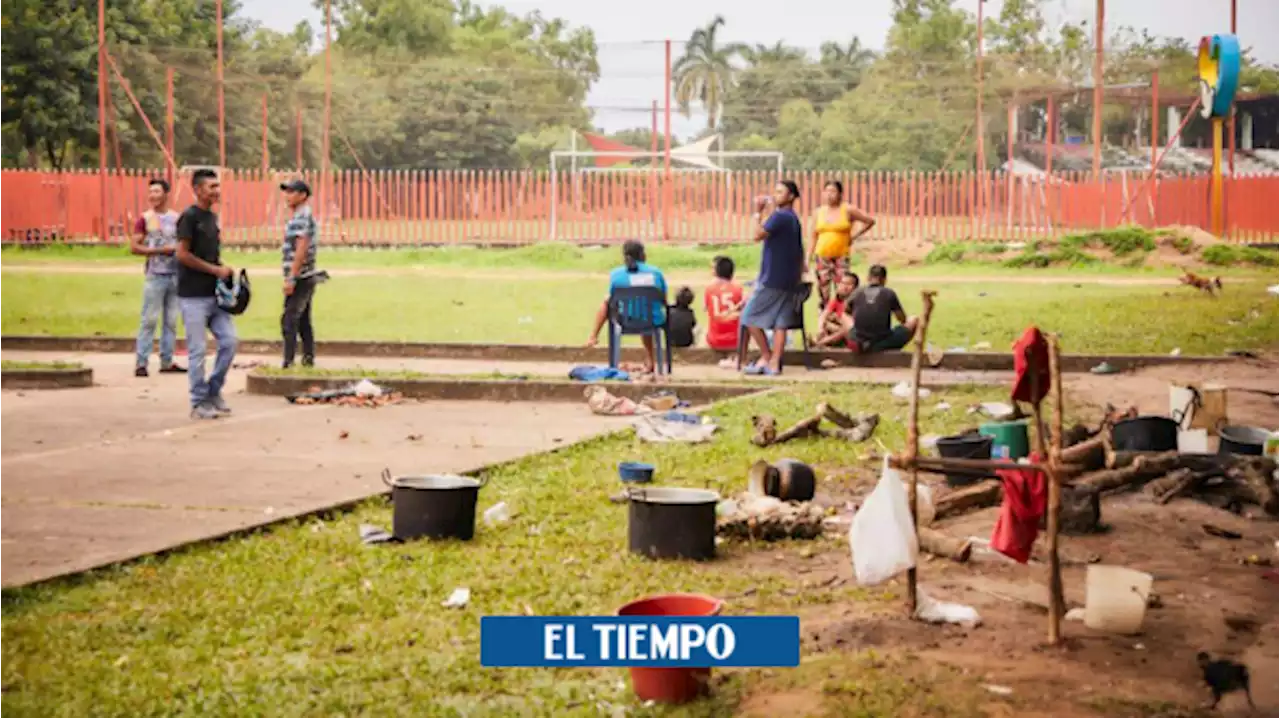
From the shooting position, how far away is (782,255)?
51.0 feet

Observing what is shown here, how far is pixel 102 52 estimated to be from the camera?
3809 centimetres

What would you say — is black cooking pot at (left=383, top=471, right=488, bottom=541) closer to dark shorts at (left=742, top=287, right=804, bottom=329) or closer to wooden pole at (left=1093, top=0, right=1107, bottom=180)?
dark shorts at (left=742, top=287, right=804, bottom=329)

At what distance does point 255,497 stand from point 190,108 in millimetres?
44212

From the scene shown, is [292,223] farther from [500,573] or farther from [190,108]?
[190,108]

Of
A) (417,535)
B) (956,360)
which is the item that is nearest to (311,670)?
(417,535)

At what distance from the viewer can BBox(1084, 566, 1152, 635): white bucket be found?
5.88 m

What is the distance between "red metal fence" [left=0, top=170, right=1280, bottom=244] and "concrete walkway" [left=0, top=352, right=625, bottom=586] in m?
24.4

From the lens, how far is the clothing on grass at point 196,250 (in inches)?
485

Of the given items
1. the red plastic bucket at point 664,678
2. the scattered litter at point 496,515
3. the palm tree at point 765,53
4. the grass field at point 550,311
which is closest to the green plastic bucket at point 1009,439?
the scattered litter at point 496,515

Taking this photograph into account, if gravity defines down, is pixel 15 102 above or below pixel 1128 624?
above

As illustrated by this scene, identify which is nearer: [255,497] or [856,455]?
[255,497]

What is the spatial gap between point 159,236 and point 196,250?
10.7 ft

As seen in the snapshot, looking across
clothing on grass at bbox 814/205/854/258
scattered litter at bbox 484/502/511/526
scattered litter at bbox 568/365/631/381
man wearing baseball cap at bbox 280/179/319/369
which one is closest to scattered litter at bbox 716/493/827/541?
scattered litter at bbox 484/502/511/526

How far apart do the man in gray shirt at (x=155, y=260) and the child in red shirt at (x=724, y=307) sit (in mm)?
5064
